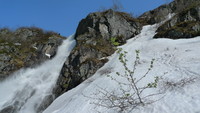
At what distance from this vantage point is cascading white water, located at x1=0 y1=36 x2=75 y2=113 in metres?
13.6

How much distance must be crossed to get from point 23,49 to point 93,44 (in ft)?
41.0

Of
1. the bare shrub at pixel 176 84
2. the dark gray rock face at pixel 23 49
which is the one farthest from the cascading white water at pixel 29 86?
the bare shrub at pixel 176 84

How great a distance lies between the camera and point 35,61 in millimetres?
20078

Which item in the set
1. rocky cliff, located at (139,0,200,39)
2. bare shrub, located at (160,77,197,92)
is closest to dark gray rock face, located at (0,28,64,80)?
rocky cliff, located at (139,0,200,39)

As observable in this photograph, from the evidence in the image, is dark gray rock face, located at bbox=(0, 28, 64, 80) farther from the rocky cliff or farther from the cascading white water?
the rocky cliff

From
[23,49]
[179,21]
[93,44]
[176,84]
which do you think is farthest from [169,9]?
[176,84]

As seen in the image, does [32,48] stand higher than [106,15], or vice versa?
[106,15]

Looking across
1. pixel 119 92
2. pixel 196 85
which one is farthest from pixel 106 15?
pixel 196 85

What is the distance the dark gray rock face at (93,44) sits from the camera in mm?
13695

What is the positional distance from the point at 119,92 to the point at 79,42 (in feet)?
36.2

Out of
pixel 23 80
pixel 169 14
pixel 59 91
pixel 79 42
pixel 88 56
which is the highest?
pixel 169 14

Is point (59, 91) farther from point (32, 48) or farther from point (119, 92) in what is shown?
point (32, 48)

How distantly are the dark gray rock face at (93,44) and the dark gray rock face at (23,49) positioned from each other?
476 centimetres

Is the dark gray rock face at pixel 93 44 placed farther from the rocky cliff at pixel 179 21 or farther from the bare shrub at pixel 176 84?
the bare shrub at pixel 176 84
